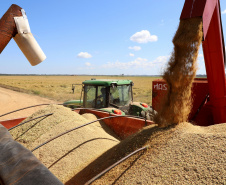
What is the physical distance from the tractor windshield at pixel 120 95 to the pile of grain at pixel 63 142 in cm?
152

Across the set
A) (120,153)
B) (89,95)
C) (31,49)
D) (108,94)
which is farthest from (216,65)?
(89,95)

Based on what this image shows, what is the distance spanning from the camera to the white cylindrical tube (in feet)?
5.41

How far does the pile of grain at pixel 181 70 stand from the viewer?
2.60 meters

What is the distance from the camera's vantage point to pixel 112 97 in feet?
19.4

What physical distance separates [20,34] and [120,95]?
4.63 metres

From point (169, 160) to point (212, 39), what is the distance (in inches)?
86.4

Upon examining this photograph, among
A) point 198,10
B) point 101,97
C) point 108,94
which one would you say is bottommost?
point 101,97

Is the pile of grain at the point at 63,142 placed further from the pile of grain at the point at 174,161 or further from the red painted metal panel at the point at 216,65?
the red painted metal panel at the point at 216,65

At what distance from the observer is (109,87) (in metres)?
5.69

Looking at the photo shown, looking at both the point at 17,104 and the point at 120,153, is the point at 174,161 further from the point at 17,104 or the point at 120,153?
the point at 17,104

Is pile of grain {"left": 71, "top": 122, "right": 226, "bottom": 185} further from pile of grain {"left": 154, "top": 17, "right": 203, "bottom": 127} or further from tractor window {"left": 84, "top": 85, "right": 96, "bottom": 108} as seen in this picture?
tractor window {"left": 84, "top": 85, "right": 96, "bottom": 108}

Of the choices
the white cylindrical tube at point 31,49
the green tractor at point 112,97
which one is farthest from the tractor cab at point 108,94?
the white cylindrical tube at point 31,49

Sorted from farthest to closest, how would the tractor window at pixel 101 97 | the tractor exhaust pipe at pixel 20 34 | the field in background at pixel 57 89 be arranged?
the field in background at pixel 57 89 < the tractor window at pixel 101 97 < the tractor exhaust pipe at pixel 20 34

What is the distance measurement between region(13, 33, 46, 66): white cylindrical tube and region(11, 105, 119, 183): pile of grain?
2059 millimetres
